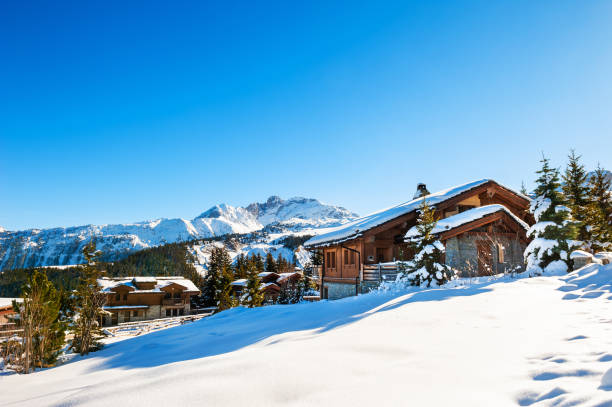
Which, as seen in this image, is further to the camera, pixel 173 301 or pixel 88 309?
pixel 173 301

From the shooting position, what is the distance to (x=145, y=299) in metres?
50.3

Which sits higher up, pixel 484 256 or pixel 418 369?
pixel 484 256

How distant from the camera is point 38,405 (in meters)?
3.65

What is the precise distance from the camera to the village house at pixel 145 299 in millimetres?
48062

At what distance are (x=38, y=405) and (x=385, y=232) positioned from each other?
19.7 m

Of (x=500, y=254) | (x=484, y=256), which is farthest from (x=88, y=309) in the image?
(x=500, y=254)

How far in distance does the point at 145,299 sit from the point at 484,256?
49.7m

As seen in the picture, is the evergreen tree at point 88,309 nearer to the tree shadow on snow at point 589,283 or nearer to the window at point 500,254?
the tree shadow on snow at point 589,283

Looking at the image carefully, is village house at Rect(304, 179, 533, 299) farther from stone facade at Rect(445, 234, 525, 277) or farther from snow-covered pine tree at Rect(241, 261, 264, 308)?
snow-covered pine tree at Rect(241, 261, 264, 308)

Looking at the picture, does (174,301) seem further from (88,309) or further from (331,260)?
(88,309)

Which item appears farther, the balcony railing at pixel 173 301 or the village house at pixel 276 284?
the village house at pixel 276 284

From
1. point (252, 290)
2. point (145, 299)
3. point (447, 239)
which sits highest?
point (447, 239)

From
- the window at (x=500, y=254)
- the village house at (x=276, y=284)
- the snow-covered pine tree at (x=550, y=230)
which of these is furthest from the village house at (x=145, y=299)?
the snow-covered pine tree at (x=550, y=230)

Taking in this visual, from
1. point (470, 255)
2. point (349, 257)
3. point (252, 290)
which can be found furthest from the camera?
point (252, 290)
